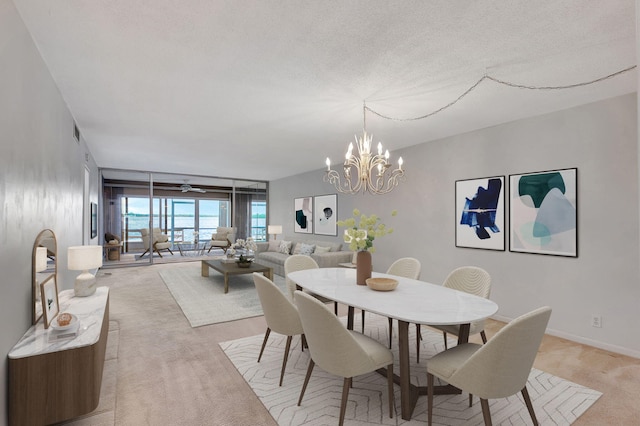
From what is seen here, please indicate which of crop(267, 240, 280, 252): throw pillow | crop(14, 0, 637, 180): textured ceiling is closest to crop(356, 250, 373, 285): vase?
crop(14, 0, 637, 180): textured ceiling

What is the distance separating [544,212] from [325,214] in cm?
432

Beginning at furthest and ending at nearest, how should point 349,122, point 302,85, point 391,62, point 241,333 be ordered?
point 349,122 → point 241,333 → point 302,85 → point 391,62

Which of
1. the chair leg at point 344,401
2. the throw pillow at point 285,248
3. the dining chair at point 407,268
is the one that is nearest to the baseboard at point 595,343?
the dining chair at point 407,268

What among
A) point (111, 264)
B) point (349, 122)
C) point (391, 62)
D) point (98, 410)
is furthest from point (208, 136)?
point (111, 264)

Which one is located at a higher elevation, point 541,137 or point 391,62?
point 391,62

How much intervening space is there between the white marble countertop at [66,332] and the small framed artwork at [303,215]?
519 centimetres

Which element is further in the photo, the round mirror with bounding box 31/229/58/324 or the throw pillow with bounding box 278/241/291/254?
the throw pillow with bounding box 278/241/291/254

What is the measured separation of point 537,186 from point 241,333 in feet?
12.3

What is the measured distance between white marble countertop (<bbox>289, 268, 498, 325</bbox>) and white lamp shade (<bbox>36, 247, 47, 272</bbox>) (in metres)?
1.91

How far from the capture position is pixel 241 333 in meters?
3.43

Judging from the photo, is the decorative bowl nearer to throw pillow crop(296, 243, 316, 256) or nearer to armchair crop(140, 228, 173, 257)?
throw pillow crop(296, 243, 316, 256)

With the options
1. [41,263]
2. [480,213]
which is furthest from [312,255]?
[41,263]

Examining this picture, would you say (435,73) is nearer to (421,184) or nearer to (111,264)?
(421,184)

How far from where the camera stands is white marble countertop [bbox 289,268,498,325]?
186 cm
